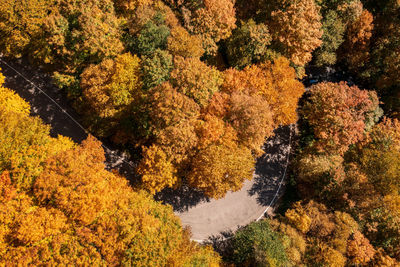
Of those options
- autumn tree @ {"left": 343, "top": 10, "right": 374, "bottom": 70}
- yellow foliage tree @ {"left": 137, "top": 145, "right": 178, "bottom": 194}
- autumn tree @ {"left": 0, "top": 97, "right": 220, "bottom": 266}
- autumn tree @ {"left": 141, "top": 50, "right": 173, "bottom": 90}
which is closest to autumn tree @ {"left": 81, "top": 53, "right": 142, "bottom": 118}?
autumn tree @ {"left": 141, "top": 50, "right": 173, "bottom": 90}

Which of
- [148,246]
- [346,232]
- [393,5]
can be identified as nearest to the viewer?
[148,246]

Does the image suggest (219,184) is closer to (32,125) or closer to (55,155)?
(55,155)

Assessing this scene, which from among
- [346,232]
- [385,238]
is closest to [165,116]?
[346,232]

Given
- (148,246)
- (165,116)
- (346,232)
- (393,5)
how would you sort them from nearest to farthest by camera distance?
1. (148,246)
2. (165,116)
3. (346,232)
4. (393,5)

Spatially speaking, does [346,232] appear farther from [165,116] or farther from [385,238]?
[165,116]

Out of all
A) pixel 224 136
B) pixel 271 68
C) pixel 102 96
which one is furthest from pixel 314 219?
pixel 102 96

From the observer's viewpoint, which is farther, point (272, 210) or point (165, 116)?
point (272, 210)

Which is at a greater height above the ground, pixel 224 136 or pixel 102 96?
pixel 224 136

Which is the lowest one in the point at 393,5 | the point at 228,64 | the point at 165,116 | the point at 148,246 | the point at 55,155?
the point at 148,246
